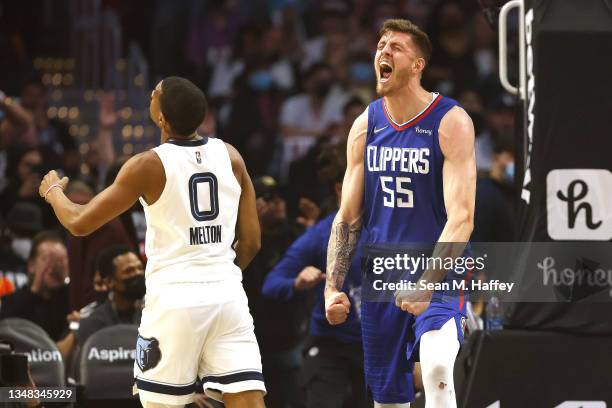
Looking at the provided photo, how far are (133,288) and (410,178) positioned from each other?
2681 mm

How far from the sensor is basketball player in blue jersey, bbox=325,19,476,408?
6.42 metres

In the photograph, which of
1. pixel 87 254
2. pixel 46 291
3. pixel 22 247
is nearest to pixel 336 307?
pixel 87 254

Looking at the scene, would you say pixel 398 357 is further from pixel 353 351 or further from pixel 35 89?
pixel 35 89

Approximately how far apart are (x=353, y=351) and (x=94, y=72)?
7380 mm

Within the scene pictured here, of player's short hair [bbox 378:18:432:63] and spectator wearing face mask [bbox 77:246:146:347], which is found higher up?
player's short hair [bbox 378:18:432:63]

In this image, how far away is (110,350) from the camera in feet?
26.5

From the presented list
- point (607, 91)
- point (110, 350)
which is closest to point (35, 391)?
point (110, 350)

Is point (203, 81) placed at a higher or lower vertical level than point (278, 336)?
higher

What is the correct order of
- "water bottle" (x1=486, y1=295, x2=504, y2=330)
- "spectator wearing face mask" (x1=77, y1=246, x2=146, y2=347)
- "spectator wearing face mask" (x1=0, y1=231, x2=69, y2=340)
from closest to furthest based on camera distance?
"water bottle" (x1=486, y1=295, x2=504, y2=330) → "spectator wearing face mask" (x1=77, y1=246, x2=146, y2=347) → "spectator wearing face mask" (x1=0, y1=231, x2=69, y2=340)

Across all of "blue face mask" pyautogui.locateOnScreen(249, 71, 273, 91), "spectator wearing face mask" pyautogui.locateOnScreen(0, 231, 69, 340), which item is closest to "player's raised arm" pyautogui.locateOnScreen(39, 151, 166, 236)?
"spectator wearing face mask" pyautogui.locateOnScreen(0, 231, 69, 340)

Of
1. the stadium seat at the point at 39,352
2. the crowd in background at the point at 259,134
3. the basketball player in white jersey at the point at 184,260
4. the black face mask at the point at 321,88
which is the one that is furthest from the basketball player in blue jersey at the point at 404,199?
the black face mask at the point at 321,88

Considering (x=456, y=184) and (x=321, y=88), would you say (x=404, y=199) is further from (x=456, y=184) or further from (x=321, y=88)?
(x=321, y=88)

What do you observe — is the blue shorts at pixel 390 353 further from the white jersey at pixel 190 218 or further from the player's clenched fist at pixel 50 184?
the player's clenched fist at pixel 50 184

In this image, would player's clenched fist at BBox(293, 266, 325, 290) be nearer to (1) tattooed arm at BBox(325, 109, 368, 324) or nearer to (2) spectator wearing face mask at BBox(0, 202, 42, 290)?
(1) tattooed arm at BBox(325, 109, 368, 324)
